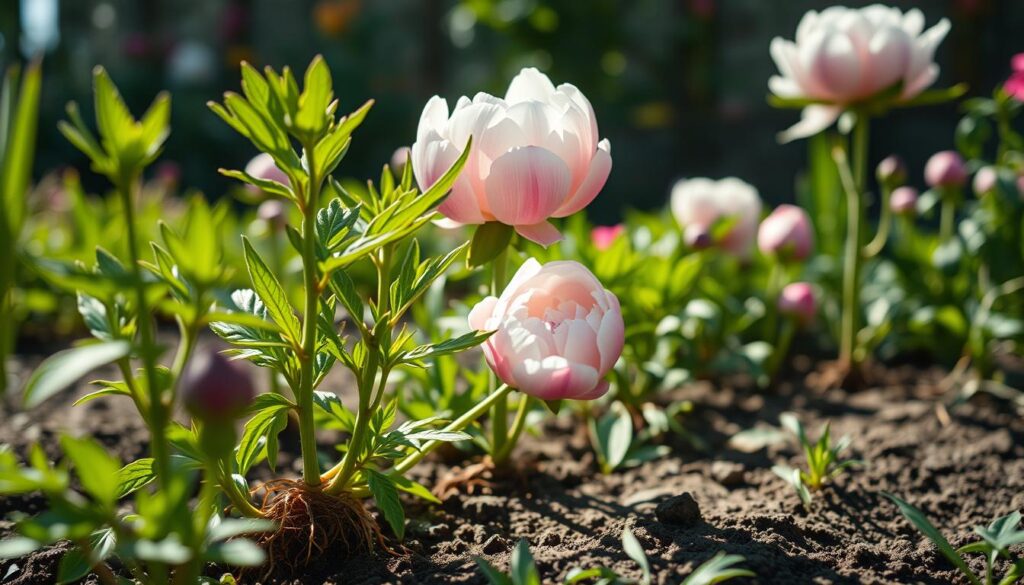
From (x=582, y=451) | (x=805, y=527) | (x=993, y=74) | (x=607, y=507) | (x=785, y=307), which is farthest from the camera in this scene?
(x=993, y=74)

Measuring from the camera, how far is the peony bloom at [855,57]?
156cm

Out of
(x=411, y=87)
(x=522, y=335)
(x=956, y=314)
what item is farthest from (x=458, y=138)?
(x=411, y=87)

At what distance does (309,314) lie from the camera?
0.86 m

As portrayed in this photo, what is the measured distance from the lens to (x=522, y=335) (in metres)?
0.93

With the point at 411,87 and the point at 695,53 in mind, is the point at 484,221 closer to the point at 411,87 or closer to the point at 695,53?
the point at 695,53

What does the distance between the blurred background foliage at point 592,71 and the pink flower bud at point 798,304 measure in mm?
2681

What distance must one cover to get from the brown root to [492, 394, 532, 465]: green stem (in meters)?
0.27

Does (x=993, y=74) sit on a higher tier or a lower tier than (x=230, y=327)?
higher

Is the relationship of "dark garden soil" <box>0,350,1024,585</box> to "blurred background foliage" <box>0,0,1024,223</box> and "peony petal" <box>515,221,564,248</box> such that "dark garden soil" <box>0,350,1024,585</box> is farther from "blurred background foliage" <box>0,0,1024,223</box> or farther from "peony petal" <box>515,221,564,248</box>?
"blurred background foliage" <box>0,0,1024,223</box>

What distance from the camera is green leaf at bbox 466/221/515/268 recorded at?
3.34ft

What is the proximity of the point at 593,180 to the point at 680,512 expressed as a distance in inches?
16.0

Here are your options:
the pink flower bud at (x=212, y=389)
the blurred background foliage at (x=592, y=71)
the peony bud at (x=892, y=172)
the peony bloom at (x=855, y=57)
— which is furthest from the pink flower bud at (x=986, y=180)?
the blurred background foliage at (x=592, y=71)

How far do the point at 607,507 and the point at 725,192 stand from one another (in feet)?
3.23

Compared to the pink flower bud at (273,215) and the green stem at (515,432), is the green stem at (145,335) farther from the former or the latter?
the pink flower bud at (273,215)
